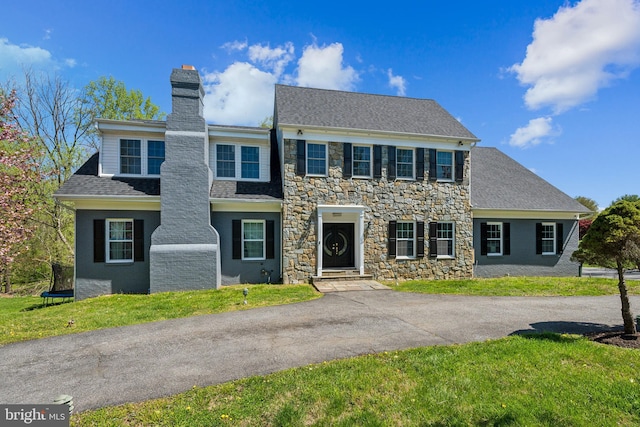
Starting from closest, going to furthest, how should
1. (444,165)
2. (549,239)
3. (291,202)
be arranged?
(291,202) < (444,165) < (549,239)

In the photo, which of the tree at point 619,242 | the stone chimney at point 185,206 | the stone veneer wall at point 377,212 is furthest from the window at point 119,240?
the tree at point 619,242

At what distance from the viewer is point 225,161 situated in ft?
44.1

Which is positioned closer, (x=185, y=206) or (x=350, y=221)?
(x=185, y=206)

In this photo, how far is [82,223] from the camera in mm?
11406

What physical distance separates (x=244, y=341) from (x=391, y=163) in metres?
10.5

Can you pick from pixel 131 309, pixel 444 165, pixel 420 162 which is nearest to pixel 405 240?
pixel 420 162

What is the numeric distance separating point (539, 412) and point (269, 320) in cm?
532

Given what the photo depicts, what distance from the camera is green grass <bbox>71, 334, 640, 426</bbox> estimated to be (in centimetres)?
358

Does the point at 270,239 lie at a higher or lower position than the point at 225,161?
lower

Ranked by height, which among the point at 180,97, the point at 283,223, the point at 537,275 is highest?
the point at 180,97

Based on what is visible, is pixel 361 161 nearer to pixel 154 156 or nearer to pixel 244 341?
pixel 154 156

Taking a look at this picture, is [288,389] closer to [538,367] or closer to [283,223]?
[538,367]

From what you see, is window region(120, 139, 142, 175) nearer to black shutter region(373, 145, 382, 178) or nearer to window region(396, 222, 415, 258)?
black shutter region(373, 145, 382, 178)

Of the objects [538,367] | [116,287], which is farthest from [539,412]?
[116,287]
